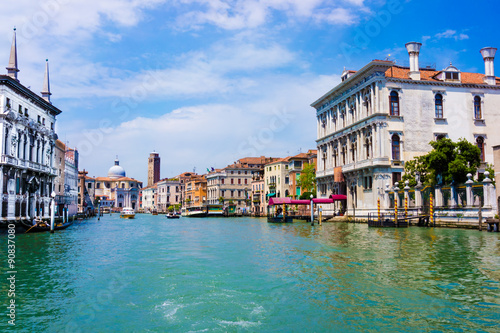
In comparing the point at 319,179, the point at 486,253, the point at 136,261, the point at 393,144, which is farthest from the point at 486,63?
the point at 136,261

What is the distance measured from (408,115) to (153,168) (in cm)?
13027

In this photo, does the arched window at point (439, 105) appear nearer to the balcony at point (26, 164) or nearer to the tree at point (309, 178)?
the tree at point (309, 178)

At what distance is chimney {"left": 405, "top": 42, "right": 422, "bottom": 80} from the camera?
37.6 meters

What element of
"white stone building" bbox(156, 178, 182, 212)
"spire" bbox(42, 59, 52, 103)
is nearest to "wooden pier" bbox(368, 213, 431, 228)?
"spire" bbox(42, 59, 52, 103)

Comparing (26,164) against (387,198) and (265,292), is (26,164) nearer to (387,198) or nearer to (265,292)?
(387,198)

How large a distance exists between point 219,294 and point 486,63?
39308mm

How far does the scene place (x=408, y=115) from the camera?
1455 inches

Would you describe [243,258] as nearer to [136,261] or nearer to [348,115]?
[136,261]

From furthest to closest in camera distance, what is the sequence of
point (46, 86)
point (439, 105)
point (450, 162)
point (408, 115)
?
point (46, 86)
point (439, 105)
point (408, 115)
point (450, 162)

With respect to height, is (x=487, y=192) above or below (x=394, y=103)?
below

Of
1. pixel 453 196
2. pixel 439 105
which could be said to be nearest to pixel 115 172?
pixel 439 105

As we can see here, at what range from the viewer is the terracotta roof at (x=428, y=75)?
38.0 metres

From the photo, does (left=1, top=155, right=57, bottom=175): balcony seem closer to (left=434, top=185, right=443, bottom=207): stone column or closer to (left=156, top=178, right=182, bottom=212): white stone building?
(left=434, top=185, right=443, bottom=207): stone column

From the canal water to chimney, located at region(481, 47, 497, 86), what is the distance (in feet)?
97.3
